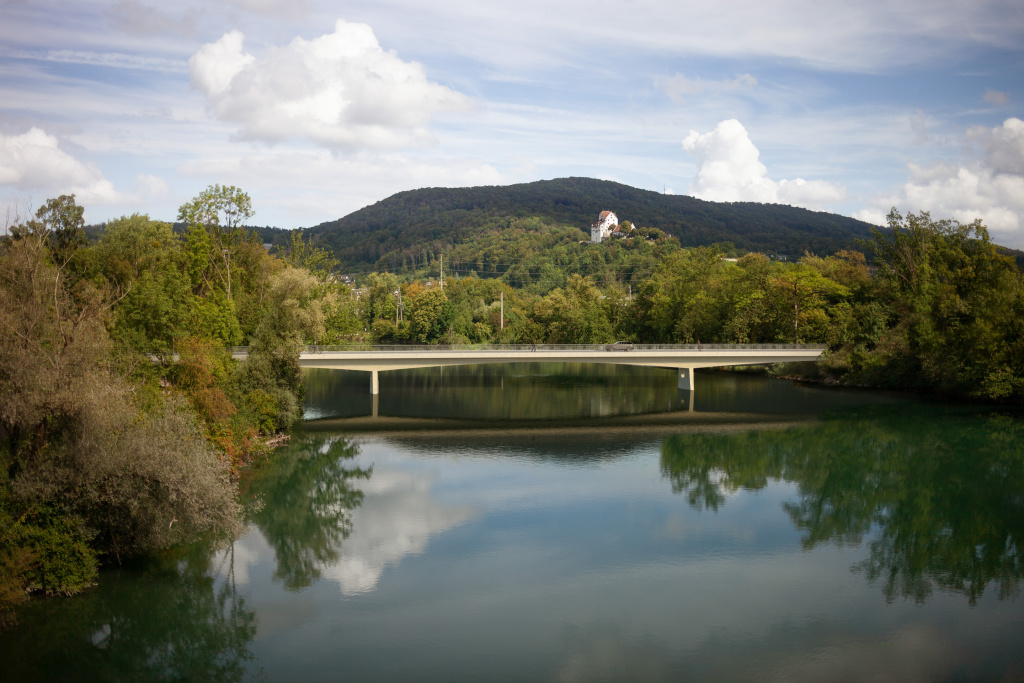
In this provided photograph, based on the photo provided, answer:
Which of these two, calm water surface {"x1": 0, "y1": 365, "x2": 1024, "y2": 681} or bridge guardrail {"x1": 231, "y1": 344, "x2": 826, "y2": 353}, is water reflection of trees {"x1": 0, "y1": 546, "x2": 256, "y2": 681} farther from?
bridge guardrail {"x1": 231, "y1": 344, "x2": 826, "y2": 353}

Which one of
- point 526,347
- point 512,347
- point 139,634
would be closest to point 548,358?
point 526,347

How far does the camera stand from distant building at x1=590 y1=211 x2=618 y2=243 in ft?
498

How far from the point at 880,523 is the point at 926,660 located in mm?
10123

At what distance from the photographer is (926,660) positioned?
52.4ft

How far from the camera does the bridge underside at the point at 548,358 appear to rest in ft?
160

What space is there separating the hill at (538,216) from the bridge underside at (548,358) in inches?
3413

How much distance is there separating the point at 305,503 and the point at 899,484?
23.2 metres

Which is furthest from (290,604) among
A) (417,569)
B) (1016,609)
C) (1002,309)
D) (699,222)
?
(699,222)

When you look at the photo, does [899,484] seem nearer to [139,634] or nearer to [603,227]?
[139,634]

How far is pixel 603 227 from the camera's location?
518ft

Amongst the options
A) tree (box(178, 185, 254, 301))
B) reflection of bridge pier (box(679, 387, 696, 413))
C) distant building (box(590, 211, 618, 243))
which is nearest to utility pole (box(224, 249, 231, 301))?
tree (box(178, 185, 254, 301))

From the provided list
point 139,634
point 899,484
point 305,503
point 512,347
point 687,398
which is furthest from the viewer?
point 687,398

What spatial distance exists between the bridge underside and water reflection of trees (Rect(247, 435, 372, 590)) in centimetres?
1153

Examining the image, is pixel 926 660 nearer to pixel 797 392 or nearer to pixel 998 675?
pixel 998 675
